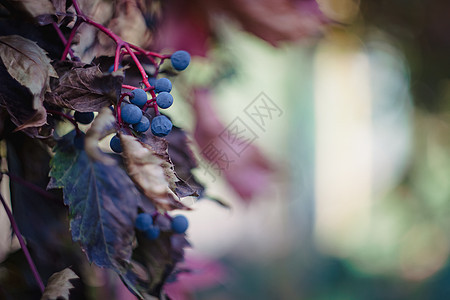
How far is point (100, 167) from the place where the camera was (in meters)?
0.22

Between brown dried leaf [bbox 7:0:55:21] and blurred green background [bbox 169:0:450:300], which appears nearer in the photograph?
brown dried leaf [bbox 7:0:55:21]

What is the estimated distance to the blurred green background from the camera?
162 cm

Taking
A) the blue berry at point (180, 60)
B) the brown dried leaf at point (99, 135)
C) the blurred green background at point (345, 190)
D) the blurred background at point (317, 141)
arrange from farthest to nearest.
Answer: the blurred green background at point (345, 190) → the blurred background at point (317, 141) → the blue berry at point (180, 60) → the brown dried leaf at point (99, 135)

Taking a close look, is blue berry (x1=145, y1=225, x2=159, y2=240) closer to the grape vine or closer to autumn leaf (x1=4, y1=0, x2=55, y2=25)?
the grape vine

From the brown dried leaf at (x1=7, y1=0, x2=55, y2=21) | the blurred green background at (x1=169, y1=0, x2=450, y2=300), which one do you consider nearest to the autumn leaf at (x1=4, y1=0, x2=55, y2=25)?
the brown dried leaf at (x1=7, y1=0, x2=55, y2=21)

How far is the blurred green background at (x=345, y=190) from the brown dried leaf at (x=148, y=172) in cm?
112

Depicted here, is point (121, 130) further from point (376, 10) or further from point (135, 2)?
point (376, 10)

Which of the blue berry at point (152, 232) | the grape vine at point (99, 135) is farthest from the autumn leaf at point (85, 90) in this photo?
the blue berry at point (152, 232)

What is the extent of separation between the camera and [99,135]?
15cm

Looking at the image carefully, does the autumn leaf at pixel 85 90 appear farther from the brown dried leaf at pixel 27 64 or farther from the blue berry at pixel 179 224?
the blue berry at pixel 179 224

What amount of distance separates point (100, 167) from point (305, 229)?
248cm

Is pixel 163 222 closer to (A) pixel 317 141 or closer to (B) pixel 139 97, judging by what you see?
(B) pixel 139 97

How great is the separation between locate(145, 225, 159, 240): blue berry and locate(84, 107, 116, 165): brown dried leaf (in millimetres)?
118

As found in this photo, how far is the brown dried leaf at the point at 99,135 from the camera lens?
0.14 metres
